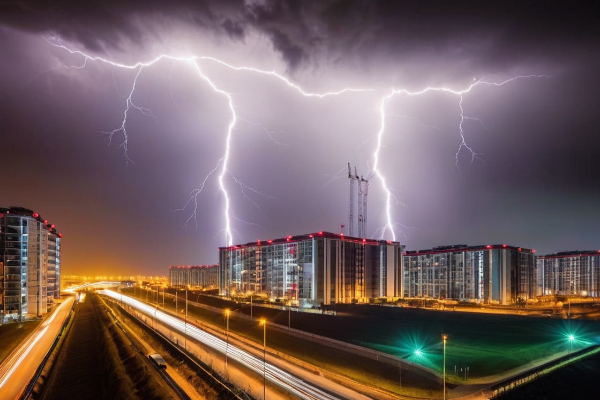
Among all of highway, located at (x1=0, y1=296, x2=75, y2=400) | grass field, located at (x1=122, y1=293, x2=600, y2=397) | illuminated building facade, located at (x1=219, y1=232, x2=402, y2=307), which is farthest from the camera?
illuminated building facade, located at (x1=219, y1=232, x2=402, y2=307)

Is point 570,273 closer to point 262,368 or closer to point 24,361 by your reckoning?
point 262,368

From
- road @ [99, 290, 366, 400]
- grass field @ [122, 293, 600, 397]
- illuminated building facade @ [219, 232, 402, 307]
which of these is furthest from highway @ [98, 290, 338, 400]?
illuminated building facade @ [219, 232, 402, 307]

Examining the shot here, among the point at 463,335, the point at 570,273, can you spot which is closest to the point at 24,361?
the point at 463,335

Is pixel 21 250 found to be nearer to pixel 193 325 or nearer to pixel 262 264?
pixel 193 325

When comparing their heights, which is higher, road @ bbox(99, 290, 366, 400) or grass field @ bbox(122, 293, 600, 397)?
road @ bbox(99, 290, 366, 400)

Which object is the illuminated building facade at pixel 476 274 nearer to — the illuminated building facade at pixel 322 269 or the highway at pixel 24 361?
the illuminated building facade at pixel 322 269

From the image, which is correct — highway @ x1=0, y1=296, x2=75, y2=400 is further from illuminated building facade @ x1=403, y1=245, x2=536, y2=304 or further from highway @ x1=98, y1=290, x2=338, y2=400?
illuminated building facade @ x1=403, y1=245, x2=536, y2=304

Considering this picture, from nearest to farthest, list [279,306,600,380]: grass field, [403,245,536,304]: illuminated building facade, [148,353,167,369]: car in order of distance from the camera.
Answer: [148,353,167,369]: car → [279,306,600,380]: grass field → [403,245,536,304]: illuminated building facade

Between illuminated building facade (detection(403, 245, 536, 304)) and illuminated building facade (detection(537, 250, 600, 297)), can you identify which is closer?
illuminated building facade (detection(403, 245, 536, 304))
